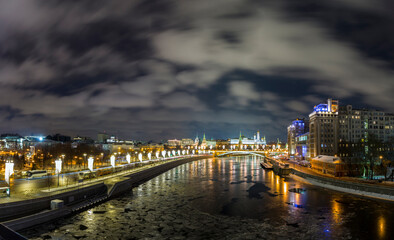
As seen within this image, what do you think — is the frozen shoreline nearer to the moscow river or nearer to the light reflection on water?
the moscow river

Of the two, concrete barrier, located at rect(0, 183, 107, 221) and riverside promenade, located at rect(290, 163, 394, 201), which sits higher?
concrete barrier, located at rect(0, 183, 107, 221)

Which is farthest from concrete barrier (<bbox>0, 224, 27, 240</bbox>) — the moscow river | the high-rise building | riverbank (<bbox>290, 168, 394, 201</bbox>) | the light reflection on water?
the high-rise building

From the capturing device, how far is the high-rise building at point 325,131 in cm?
10562

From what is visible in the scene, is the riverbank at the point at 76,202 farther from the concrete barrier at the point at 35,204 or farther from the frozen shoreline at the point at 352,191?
the frozen shoreline at the point at 352,191

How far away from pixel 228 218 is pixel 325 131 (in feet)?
298

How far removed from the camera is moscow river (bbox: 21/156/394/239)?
2231 cm

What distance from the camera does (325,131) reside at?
107 meters

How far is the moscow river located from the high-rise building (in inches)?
2775

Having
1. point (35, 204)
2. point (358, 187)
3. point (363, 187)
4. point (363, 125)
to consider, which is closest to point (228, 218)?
point (35, 204)

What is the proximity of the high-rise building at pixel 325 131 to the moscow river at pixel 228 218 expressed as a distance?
7049 centimetres

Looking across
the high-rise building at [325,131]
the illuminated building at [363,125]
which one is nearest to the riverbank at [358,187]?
the high-rise building at [325,131]

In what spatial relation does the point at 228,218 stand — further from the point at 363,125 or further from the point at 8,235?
the point at 363,125

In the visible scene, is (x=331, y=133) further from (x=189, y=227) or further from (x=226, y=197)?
(x=189, y=227)

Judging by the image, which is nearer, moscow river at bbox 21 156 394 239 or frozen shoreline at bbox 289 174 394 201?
moscow river at bbox 21 156 394 239
